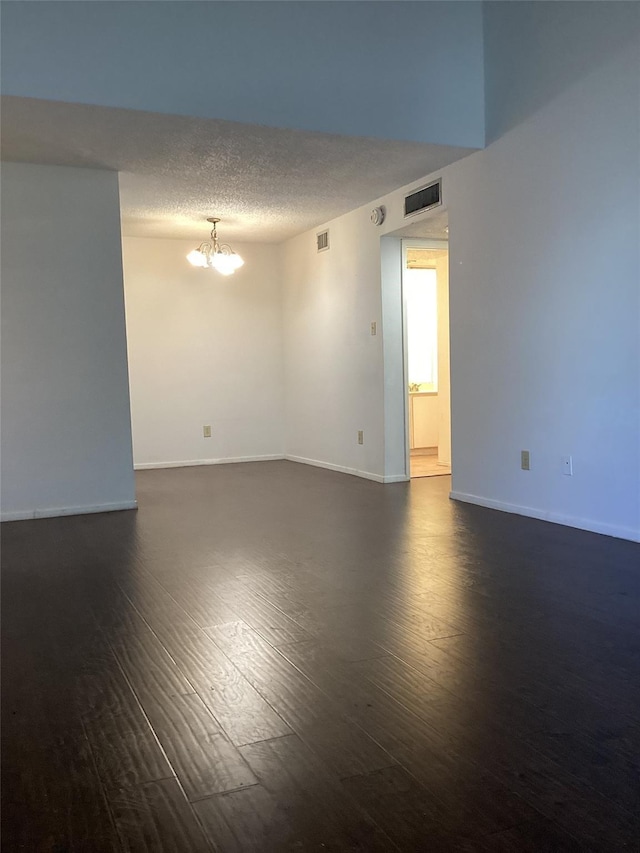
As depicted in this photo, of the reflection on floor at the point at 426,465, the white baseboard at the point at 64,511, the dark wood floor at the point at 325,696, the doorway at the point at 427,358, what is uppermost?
the doorway at the point at 427,358

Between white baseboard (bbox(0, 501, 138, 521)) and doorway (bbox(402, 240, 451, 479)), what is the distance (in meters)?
2.40

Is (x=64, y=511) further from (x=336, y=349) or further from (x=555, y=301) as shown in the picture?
(x=555, y=301)

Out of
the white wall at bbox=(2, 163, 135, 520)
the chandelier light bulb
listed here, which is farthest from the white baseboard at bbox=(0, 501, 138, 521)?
the chandelier light bulb

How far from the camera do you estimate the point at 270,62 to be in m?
3.95

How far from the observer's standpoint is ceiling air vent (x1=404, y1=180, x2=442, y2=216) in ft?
16.7

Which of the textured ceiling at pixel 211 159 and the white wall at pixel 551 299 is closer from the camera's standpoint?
the white wall at pixel 551 299

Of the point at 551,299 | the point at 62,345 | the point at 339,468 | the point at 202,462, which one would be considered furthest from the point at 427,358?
the point at 62,345

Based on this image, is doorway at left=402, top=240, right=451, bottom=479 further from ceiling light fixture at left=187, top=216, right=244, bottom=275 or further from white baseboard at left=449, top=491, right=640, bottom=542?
ceiling light fixture at left=187, top=216, right=244, bottom=275

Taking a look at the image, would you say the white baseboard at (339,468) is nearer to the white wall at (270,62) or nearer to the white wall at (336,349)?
the white wall at (336,349)

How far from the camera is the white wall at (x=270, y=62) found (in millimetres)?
3559

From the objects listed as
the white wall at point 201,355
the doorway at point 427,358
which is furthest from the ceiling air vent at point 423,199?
the white wall at point 201,355

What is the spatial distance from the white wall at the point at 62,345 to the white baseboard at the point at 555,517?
2426 millimetres

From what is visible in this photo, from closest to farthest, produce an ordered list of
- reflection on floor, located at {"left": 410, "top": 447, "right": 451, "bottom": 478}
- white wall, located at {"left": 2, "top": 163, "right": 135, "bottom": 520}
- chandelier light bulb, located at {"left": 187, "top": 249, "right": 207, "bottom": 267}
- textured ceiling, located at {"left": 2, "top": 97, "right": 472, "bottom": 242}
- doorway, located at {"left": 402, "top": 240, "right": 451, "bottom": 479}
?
textured ceiling, located at {"left": 2, "top": 97, "right": 472, "bottom": 242} → white wall, located at {"left": 2, "top": 163, "right": 135, "bottom": 520} → reflection on floor, located at {"left": 410, "top": 447, "right": 451, "bottom": 478} → doorway, located at {"left": 402, "top": 240, "right": 451, "bottom": 479} → chandelier light bulb, located at {"left": 187, "top": 249, "right": 207, "bottom": 267}

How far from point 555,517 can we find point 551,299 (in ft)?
4.12
